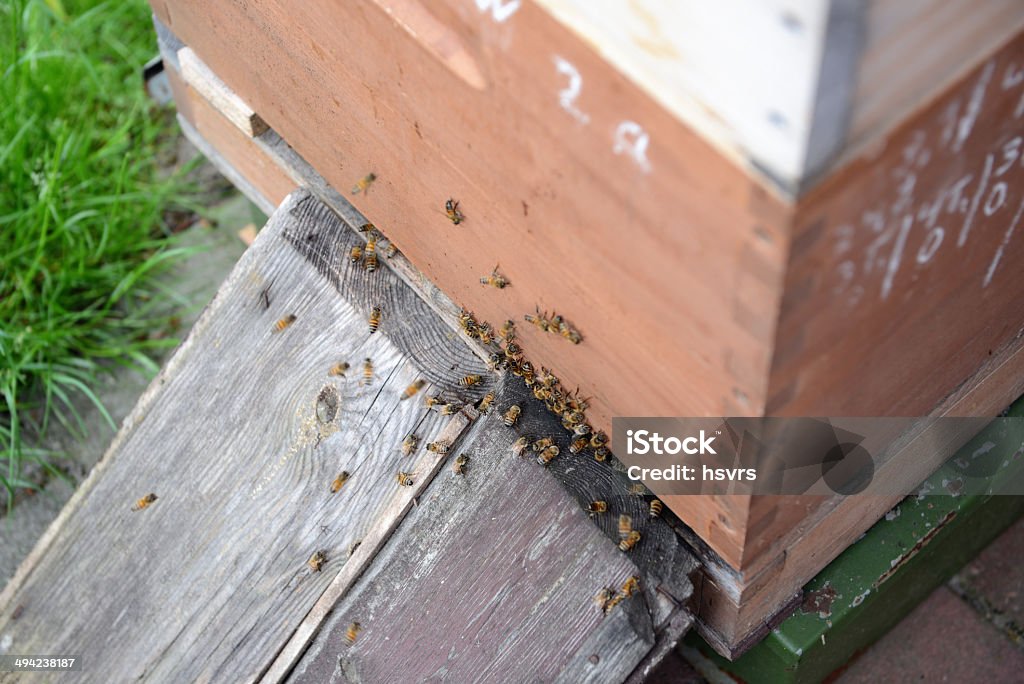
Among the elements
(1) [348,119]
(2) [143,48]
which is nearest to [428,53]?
(1) [348,119]

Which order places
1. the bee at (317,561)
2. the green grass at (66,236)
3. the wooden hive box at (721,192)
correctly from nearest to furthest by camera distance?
1. the wooden hive box at (721,192)
2. the bee at (317,561)
3. the green grass at (66,236)

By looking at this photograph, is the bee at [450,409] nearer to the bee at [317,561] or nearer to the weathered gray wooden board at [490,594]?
the weathered gray wooden board at [490,594]

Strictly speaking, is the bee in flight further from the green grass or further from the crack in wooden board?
the green grass

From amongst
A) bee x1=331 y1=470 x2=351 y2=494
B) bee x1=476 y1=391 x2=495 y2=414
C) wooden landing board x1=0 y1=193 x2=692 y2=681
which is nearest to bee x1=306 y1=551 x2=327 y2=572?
wooden landing board x1=0 y1=193 x2=692 y2=681

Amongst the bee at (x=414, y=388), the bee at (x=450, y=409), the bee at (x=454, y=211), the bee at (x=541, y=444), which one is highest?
the bee at (x=454, y=211)

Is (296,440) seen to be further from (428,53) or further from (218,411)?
(428,53)

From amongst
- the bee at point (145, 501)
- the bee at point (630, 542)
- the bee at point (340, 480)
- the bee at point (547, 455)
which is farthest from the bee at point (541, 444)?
the bee at point (145, 501)

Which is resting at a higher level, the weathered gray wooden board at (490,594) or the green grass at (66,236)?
the green grass at (66,236)
